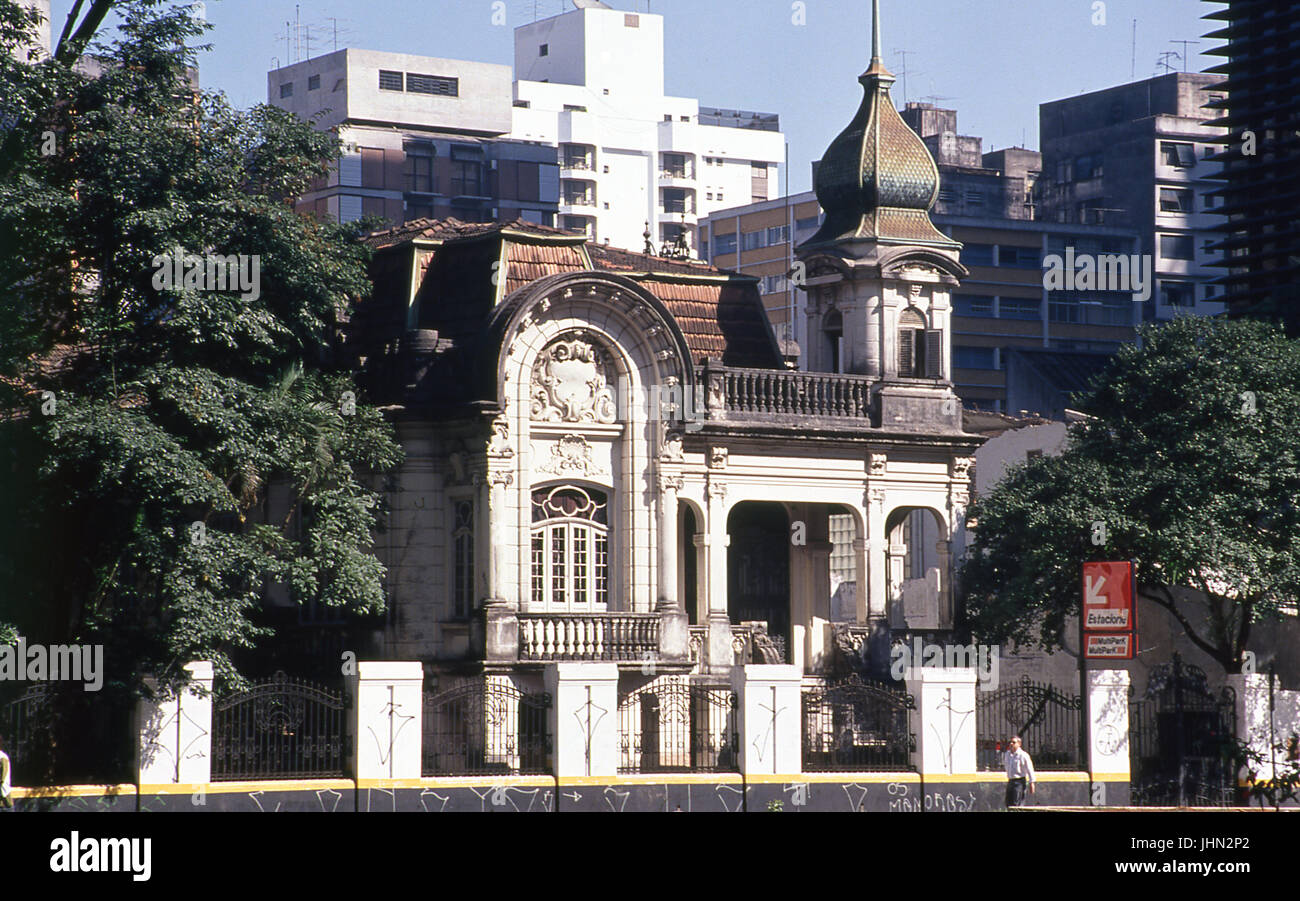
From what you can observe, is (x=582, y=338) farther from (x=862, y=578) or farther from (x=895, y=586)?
(x=895, y=586)

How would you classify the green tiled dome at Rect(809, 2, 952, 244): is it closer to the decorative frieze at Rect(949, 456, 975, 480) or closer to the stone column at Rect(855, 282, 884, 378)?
the stone column at Rect(855, 282, 884, 378)

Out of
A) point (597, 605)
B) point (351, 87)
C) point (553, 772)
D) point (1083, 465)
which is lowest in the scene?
point (553, 772)

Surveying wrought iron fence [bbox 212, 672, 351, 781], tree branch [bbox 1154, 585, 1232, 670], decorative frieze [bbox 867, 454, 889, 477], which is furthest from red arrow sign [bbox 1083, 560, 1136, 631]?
wrought iron fence [bbox 212, 672, 351, 781]

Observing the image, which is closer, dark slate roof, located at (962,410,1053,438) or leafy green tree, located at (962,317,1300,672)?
leafy green tree, located at (962,317,1300,672)

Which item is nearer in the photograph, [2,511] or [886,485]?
[2,511]

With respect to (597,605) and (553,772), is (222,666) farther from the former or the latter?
(597,605)

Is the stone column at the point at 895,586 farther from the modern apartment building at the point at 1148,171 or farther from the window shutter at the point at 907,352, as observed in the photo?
the modern apartment building at the point at 1148,171

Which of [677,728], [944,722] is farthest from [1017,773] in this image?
[677,728]

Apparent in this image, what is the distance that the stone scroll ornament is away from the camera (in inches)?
1708

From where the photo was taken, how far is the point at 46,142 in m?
37.9

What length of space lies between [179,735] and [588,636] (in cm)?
970

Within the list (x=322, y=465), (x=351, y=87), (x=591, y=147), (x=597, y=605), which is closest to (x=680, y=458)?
(x=597, y=605)

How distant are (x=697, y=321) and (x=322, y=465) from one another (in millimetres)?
11726

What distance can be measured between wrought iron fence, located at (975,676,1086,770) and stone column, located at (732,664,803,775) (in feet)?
12.5
